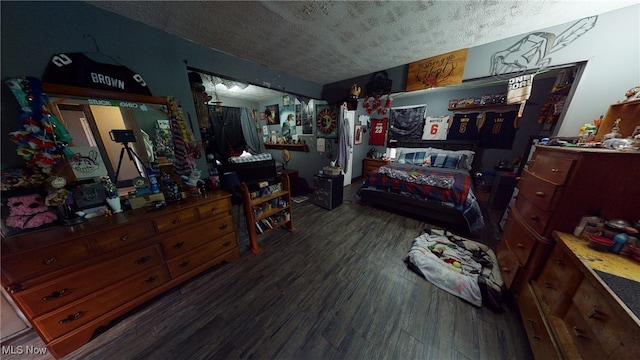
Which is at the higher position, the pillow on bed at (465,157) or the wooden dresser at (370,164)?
the pillow on bed at (465,157)

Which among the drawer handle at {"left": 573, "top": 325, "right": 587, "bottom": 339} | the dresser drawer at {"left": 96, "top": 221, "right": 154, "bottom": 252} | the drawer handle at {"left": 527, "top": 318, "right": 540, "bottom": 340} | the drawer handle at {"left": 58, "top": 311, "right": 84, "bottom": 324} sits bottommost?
the drawer handle at {"left": 527, "top": 318, "right": 540, "bottom": 340}

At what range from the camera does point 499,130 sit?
11.6 ft

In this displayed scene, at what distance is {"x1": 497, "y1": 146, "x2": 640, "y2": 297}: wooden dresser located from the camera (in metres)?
0.99

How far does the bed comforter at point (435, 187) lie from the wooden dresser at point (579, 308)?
49.4 inches

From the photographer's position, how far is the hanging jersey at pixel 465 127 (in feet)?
12.1

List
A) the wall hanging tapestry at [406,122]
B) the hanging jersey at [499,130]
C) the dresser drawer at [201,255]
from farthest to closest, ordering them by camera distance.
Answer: the wall hanging tapestry at [406,122] < the hanging jersey at [499,130] < the dresser drawer at [201,255]

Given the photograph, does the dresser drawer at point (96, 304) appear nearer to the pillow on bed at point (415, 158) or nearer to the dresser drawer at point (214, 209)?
the dresser drawer at point (214, 209)

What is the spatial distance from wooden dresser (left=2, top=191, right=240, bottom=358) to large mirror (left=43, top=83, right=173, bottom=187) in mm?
469

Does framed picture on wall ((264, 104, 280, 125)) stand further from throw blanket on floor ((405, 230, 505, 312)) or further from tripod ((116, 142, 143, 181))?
throw blanket on floor ((405, 230, 505, 312))

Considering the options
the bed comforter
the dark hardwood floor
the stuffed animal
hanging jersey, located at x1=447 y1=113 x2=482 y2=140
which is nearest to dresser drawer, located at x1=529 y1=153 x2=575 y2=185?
the bed comforter

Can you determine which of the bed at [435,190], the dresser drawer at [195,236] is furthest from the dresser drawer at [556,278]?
the dresser drawer at [195,236]

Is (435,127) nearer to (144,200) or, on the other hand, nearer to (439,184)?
(439,184)

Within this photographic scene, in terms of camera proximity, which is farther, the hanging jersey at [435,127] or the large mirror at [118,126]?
the hanging jersey at [435,127]

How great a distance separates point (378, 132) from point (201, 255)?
15.6ft
